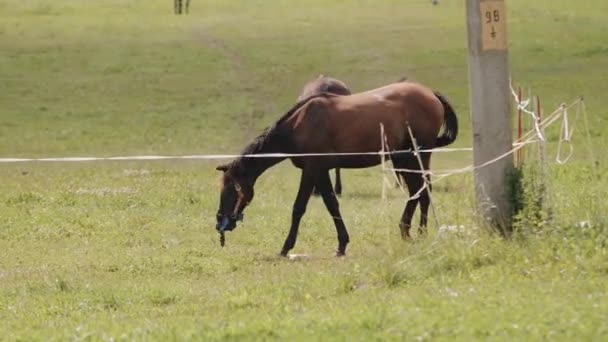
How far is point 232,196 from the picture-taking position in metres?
15.0

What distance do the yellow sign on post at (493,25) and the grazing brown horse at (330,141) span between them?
2.87 meters

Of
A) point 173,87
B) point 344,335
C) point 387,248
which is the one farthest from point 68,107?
point 344,335

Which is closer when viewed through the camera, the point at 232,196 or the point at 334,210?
the point at 334,210

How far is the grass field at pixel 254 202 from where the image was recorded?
9.73m

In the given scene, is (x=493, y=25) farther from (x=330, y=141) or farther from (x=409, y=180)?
(x=409, y=180)

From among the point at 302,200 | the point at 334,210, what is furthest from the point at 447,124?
the point at 302,200

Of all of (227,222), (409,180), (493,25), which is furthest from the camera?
(409,180)

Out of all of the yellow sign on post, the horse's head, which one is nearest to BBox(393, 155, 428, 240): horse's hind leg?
the horse's head

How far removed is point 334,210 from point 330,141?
2.46ft

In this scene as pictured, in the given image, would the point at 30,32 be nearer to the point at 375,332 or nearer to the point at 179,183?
the point at 179,183

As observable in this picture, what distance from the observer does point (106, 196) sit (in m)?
19.9

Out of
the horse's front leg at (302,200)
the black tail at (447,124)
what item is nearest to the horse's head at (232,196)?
the horse's front leg at (302,200)

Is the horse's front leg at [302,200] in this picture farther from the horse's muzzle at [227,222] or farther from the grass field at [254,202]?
the horse's muzzle at [227,222]

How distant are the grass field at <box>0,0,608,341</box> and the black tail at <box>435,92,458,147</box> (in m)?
0.64
